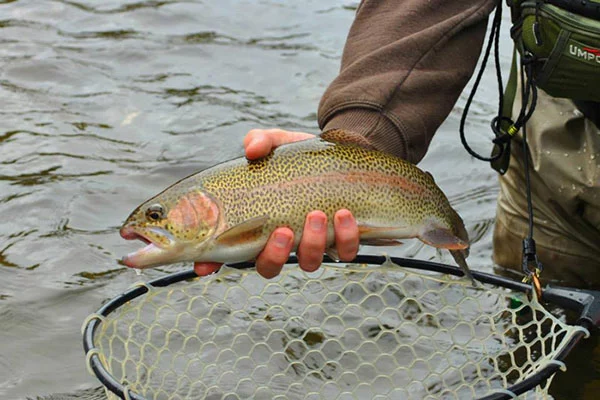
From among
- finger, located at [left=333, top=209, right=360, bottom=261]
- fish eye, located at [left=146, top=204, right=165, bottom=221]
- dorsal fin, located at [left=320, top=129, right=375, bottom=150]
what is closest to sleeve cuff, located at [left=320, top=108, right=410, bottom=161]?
dorsal fin, located at [left=320, top=129, right=375, bottom=150]

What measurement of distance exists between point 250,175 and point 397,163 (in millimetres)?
429

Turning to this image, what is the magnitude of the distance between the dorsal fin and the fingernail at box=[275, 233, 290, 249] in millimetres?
336

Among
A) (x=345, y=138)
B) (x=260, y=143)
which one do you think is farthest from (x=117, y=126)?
(x=260, y=143)

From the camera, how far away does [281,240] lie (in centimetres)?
241

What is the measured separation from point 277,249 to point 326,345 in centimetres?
108

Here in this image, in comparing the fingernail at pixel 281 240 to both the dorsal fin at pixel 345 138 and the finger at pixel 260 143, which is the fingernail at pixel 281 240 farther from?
the dorsal fin at pixel 345 138

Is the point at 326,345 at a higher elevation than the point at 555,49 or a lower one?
lower

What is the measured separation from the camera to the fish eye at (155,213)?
7.72ft

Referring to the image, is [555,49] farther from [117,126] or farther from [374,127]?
[117,126]

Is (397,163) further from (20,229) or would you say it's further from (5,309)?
(20,229)

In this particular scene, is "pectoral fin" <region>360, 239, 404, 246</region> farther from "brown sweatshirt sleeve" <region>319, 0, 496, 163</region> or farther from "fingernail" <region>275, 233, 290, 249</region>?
"brown sweatshirt sleeve" <region>319, 0, 496, 163</region>

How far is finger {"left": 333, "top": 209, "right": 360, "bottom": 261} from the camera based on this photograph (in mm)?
2461

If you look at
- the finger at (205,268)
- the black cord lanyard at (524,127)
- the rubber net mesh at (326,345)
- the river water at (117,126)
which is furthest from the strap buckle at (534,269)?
the finger at (205,268)

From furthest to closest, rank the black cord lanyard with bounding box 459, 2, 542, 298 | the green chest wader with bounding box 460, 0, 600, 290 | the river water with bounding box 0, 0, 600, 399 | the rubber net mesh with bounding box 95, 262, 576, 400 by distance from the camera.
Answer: the river water with bounding box 0, 0, 600, 399 → the rubber net mesh with bounding box 95, 262, 576, 400 → the green chest wader with bounding box 460, 0, 600, 290 → the black cord lanyard with bounding box 459, 2, 542, 298
